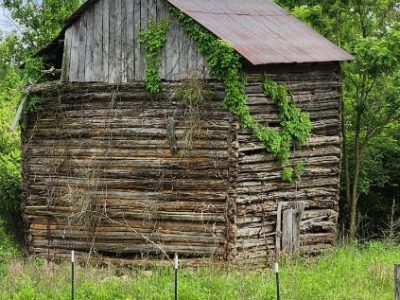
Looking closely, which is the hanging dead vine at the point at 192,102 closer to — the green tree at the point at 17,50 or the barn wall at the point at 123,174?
the barn wall at the point at 123,174

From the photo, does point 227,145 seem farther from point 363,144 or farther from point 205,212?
point 363,144

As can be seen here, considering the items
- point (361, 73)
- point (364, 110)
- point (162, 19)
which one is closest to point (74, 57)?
point (162, 19)

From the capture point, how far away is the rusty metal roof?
16859mm

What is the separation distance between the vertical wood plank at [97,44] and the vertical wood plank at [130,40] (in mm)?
A: 702

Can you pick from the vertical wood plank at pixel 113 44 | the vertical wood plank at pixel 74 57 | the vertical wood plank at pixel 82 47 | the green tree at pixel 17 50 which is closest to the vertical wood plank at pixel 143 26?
the vertical wood plank at pixel 113 44

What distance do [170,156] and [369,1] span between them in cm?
786

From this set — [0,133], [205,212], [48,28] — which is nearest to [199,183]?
[205,212]

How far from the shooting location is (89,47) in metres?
18.5

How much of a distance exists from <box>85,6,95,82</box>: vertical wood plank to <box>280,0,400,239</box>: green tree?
19.9 feet

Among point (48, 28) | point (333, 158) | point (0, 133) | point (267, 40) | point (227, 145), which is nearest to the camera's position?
point (227, 145)

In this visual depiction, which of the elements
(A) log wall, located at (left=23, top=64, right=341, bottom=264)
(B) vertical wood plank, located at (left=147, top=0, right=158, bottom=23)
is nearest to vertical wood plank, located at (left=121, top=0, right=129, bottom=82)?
(A) log wall, located at (left=23, top=64, right=341, bottom=264)

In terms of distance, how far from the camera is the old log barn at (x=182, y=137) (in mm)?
16859

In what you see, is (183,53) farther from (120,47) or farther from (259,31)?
(259,31)

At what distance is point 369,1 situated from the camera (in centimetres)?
2197
